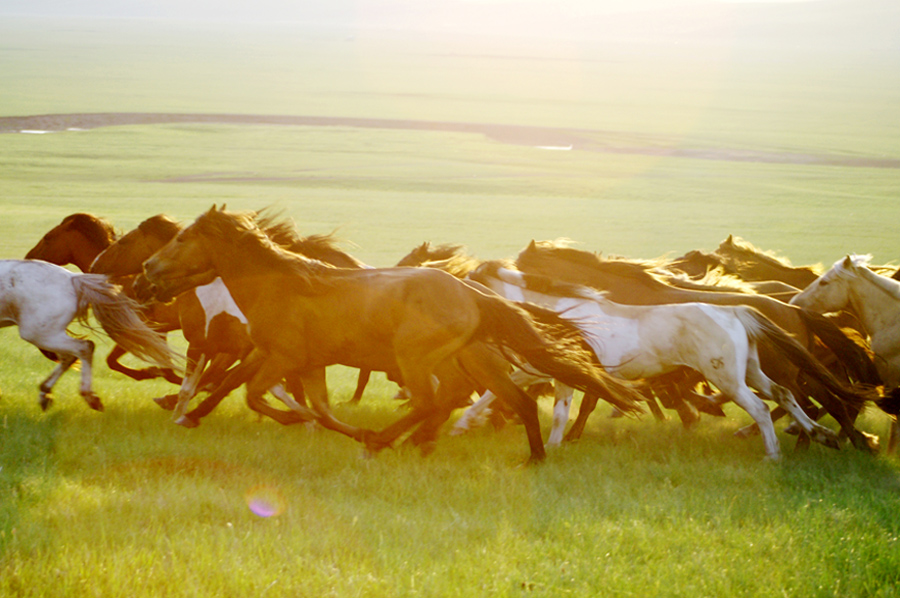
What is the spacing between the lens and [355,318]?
5.66 metres

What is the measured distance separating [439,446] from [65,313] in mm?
3150

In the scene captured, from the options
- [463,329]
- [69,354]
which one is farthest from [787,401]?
[69,354]

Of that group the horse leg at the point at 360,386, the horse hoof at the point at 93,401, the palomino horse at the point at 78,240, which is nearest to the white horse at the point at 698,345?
the horse leg at the point at 360,386

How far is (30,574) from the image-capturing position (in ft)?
12.1

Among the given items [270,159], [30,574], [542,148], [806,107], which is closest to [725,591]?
[30,574]

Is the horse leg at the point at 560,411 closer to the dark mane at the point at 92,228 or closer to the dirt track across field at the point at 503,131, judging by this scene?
the dark mane at the point at 92,228

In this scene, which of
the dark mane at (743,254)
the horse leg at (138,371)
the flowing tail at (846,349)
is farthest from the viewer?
the dark mane at (743,254)

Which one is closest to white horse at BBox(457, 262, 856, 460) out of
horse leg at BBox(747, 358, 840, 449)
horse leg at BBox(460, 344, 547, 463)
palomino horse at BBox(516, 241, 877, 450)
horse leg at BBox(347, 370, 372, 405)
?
horse leg at BBox(747, 358, 840, 449)

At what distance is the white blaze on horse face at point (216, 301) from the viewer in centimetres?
685

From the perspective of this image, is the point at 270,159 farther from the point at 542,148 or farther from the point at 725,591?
the point at 725,591

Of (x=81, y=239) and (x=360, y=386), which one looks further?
(x=81, y=239)

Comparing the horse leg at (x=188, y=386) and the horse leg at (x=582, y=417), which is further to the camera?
the horse leg at (x=188, y=386)

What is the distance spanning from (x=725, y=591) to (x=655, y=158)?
42472 millimetres

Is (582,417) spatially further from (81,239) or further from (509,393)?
(81,239)
